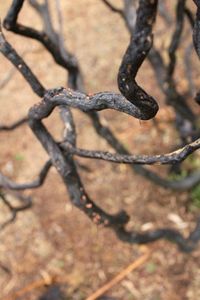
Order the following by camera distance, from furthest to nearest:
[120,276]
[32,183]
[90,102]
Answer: [120,276], [32,183], [90,102]

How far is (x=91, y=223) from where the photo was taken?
2195 mm

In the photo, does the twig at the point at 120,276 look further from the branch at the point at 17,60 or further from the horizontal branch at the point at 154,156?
the branch at the point at 17,60

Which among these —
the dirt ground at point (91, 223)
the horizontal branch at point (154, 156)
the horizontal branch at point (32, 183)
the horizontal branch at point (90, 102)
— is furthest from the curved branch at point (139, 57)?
the dirt ground at point (91, 223)

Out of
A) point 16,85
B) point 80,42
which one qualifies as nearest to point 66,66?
point 16,85

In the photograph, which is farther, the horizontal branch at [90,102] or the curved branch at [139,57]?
the horizontal branch at [90,102]

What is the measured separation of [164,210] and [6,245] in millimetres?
741

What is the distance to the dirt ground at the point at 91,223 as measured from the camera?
6.56 ft

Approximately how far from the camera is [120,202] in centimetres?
228

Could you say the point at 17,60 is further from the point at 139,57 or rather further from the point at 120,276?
the point at 120,276

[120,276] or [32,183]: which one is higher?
[32,183]


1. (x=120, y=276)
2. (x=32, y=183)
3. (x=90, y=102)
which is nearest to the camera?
(x=90, y=102)

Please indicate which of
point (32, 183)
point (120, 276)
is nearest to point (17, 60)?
point (32, 183)

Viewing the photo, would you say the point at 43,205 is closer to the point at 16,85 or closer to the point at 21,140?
the point at 21,140

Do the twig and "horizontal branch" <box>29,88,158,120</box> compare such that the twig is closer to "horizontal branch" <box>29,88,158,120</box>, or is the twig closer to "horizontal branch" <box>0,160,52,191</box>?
"horizontal branch" <box>0,160,52,191</box>
